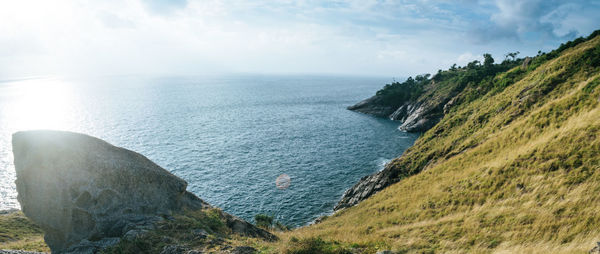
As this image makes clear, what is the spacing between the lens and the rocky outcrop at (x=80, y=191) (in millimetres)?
19578

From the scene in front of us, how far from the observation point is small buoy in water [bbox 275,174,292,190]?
5898 cm

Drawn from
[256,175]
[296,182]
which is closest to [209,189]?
[256,175]

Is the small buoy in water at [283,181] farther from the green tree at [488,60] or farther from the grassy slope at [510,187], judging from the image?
the green tree at [488,60]

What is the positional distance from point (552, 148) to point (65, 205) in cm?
4432

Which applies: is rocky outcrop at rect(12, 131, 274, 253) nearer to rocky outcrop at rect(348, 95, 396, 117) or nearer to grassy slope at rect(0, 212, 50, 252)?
grassy slope at rect(0, 212, 50, 252)

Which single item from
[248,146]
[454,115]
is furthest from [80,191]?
[454,115]

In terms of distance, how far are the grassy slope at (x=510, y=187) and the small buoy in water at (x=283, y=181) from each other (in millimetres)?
18299

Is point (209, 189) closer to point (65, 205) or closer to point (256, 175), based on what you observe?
point (256, 175)

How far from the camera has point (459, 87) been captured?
10525 centimetres

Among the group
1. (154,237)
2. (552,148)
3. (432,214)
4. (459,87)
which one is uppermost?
(459,87)

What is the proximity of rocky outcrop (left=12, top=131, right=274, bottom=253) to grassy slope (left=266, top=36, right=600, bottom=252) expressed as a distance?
1279 centimetres

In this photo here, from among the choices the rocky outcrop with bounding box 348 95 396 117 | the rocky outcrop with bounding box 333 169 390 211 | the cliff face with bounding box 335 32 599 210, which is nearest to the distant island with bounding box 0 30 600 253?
the cliff face with bounding box 335 32 599 210

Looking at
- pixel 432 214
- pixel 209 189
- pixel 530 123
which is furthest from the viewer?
pixel 209 189

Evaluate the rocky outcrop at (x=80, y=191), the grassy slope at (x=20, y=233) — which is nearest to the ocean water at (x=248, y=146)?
the grassy slope at (x=20, y=233)
